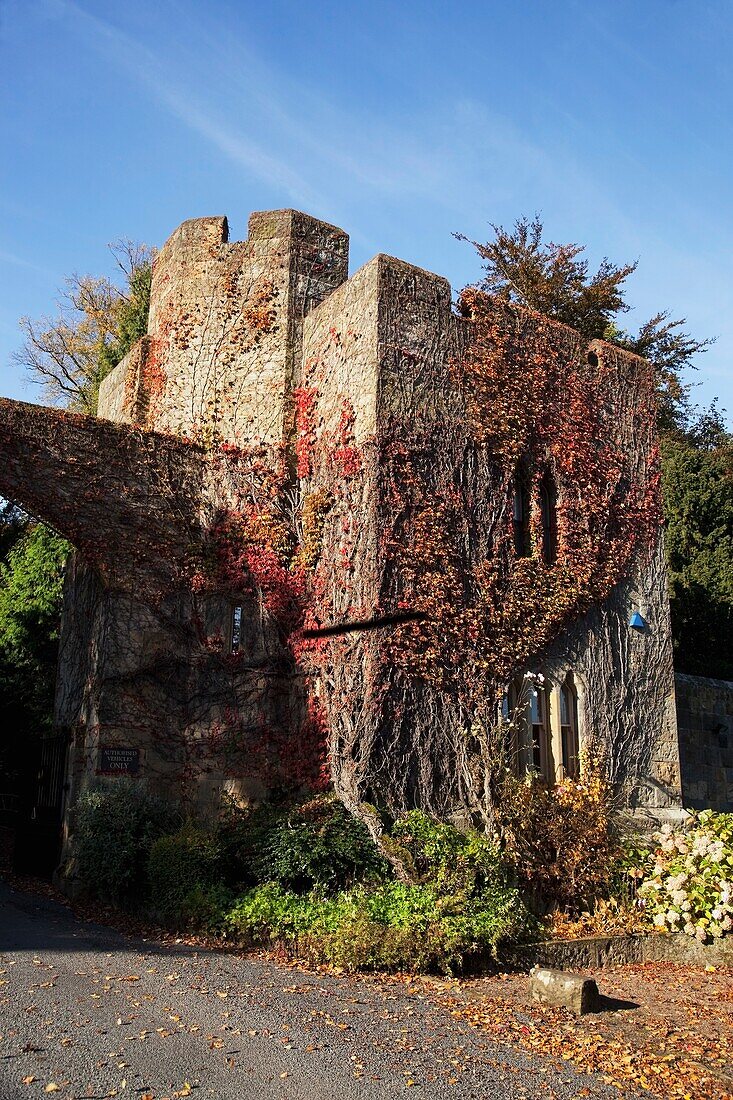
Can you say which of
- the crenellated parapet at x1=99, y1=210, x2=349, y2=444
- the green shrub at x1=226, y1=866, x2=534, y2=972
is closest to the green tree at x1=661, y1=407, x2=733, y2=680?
Answer: the crenellated parapet at x1=99, y1=210, x2=349, y2=444

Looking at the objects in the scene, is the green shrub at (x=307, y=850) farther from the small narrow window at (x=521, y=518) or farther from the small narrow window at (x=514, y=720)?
the small narrow window at (x=521, y=518)

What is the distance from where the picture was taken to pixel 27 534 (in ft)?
60.5

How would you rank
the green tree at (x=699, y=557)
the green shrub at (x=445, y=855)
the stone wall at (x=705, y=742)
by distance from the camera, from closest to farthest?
the green shrub at (x=445, y=855), the stone wall at (x=705, y=742), the green tree at (x=699, y=557)

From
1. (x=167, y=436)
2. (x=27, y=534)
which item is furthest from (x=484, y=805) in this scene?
(x=27, y=534)

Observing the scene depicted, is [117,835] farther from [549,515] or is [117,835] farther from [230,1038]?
[549,515]

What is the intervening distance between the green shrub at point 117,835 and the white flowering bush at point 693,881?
5.42 metres

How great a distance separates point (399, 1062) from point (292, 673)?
5930mm

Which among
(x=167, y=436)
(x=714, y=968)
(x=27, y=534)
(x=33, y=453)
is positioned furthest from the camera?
(x=27, y=534)

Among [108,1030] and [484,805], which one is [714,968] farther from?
[108,1030]

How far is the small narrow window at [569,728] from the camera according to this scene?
1133cm

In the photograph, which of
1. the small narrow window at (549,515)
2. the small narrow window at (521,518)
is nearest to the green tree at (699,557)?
the small narrow window at (549,515)

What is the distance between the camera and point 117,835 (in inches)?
396

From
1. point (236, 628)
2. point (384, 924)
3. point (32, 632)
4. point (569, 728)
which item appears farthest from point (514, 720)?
point (32, 632)

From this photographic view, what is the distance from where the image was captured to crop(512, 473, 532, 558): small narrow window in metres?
11.6
